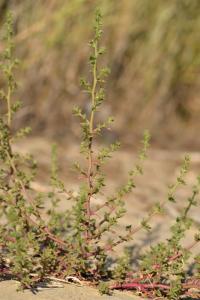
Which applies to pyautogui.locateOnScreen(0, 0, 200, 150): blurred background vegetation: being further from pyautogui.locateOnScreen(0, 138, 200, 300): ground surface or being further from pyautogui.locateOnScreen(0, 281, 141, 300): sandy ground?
pyautogui.locateOnScreen(0, 281, 141, 300): sandy ground

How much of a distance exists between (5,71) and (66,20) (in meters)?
2.49

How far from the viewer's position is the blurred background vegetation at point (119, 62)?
451 centimetres

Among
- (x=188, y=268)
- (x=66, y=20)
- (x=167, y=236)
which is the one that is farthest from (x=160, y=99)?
(x=188, y=268)

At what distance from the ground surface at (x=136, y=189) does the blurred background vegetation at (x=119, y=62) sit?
308mm

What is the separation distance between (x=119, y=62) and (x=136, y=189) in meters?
1.42

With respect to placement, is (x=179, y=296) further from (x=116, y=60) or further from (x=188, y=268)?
(x=116, y=60)

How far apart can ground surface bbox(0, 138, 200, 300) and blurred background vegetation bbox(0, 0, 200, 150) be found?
0.31 metres

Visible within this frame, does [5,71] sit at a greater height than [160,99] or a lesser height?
lesser

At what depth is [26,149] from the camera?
4.54m

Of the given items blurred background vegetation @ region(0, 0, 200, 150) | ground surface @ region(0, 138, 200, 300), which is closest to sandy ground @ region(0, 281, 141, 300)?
ground surface @ region(0, 138, 200, 300)

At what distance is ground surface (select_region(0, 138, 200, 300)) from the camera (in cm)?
206

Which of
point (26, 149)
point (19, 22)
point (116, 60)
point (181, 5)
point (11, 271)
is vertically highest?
point (181, 5)

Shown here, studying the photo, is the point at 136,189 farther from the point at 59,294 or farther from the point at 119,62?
the point at 59,294

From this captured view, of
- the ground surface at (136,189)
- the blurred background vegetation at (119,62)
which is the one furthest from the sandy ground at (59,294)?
the blurred background vegetation at (119,62)
